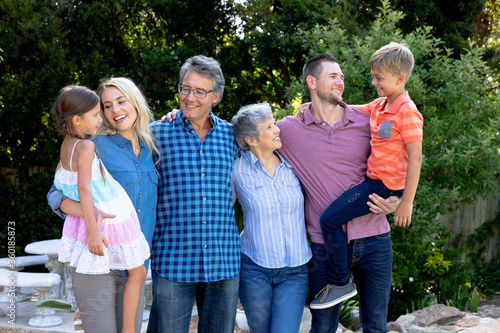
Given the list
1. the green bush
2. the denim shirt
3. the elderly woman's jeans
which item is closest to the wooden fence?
the green bush

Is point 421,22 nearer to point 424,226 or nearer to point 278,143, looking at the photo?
point 424,226

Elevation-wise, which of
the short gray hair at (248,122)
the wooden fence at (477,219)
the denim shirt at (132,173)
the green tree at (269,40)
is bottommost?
the wooden fence at (477,219)

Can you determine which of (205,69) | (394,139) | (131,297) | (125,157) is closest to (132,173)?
(125,157)

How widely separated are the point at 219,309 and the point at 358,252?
823mm

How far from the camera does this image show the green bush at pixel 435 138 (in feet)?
15.8

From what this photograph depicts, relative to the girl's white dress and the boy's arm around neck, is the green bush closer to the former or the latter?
the boy's arm around neck

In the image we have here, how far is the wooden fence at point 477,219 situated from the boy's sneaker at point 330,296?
523 cm

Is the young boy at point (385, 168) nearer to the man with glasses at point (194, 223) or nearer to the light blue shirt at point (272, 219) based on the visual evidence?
the light blue shirt at point (272, 219)

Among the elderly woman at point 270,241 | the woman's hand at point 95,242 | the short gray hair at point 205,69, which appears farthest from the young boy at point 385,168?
the woman's hand at point 95,242

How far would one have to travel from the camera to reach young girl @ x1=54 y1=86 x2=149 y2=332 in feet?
7.11

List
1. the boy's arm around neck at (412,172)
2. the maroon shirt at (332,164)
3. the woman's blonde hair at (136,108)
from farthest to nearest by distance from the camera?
1. the maroon shirt at (332,164)
2. the boy's arm around neck at (412,172)
3. the woman's blonde hair at (136,108)

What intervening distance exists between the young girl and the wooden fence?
618 cm

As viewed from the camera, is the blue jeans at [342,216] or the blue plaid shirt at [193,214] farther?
the blue jeans at [342,216]

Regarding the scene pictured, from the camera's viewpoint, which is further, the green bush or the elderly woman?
the green bush
